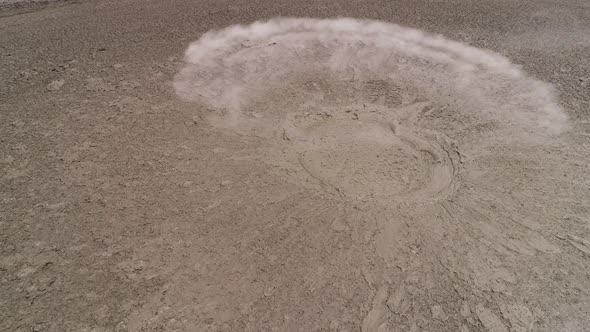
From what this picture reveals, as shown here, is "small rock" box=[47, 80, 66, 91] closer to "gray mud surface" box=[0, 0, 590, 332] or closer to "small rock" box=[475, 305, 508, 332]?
"gray mud surface" box=[0, 0, 590, 332]

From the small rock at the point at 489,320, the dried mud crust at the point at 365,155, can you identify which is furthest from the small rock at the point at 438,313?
the dried mud crust at the point at 365,155

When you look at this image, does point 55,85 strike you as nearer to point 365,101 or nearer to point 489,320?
point 365,101

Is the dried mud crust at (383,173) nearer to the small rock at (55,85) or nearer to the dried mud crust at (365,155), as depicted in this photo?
the dried mud crust at (365,155)

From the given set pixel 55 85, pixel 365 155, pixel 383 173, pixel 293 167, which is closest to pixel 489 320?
pixel 383 173

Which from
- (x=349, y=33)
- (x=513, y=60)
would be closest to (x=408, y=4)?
(x=349, y=33)

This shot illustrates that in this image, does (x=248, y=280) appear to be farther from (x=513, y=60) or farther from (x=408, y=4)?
(x=408, y=4)

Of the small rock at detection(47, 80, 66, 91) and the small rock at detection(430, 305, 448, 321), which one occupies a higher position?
the small rock at detection(47, 80, 66, 91)

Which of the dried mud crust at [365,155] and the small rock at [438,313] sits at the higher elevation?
the dried mud crust at [365,155]

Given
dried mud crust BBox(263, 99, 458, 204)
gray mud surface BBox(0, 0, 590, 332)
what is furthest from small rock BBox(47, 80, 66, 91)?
dried mud crust BBox(263, 99, 458, 204)
